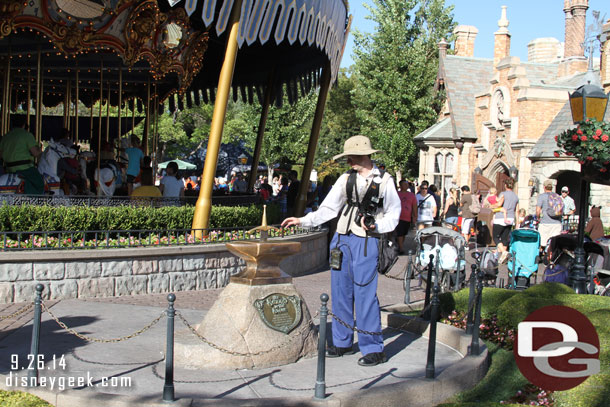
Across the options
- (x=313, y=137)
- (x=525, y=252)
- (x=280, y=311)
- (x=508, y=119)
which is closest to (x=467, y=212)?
(x=313, y=137)

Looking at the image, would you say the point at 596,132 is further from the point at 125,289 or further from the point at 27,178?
the point at 27,178

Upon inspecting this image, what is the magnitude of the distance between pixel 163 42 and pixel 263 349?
10.3 meters

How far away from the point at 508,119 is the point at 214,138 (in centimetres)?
2319

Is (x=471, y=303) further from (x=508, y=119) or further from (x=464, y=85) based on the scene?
(x=464, y=85)

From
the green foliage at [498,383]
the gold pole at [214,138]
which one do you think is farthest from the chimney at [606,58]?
the green foliage at [498,383]

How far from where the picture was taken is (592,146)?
10078 millimetres

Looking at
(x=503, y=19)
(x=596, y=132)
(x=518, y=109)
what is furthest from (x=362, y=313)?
(x=503, y=19)

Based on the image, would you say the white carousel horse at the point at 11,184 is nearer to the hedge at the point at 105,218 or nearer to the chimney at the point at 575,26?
the hedge at the point at 105,218

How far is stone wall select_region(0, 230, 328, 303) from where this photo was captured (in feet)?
34.2

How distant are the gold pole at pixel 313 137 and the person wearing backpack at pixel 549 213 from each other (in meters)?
5.96

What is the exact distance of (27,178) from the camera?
12.8m

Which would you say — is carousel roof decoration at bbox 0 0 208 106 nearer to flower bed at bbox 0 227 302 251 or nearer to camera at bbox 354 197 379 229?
flower bed at bbox 0 227 302 251

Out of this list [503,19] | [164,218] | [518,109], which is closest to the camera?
[164,218]

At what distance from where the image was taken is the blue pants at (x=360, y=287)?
7.44 m
